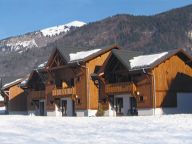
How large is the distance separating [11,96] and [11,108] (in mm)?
1640

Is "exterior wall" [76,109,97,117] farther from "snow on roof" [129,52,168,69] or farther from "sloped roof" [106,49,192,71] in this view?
"snow on roof" [129,52,168,69]

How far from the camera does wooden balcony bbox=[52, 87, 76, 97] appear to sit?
51.7 m

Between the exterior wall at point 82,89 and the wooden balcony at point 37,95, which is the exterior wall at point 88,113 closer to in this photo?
the exterior wall at point 82,89

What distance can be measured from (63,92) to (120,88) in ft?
25.3

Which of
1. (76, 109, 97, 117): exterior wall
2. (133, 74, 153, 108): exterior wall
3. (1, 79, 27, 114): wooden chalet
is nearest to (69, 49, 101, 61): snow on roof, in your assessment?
(76, 109, 97, 117): exterior wall

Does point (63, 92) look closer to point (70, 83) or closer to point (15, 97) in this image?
point (70, 83)

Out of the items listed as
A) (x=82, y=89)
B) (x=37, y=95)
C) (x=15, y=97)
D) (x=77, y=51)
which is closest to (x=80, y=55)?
(x=77, y=51)

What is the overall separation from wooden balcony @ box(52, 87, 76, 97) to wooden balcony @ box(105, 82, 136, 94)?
14.1ft

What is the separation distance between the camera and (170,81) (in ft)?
153

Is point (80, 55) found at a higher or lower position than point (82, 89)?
higher

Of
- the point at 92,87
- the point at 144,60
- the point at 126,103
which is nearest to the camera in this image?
the point at 144,60

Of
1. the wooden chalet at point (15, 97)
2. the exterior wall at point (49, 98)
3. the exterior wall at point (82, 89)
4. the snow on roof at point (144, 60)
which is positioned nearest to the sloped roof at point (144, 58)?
the snow on roof at point (144, 60)

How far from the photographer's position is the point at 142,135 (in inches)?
880

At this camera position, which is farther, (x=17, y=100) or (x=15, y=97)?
(x=17, y=100)
